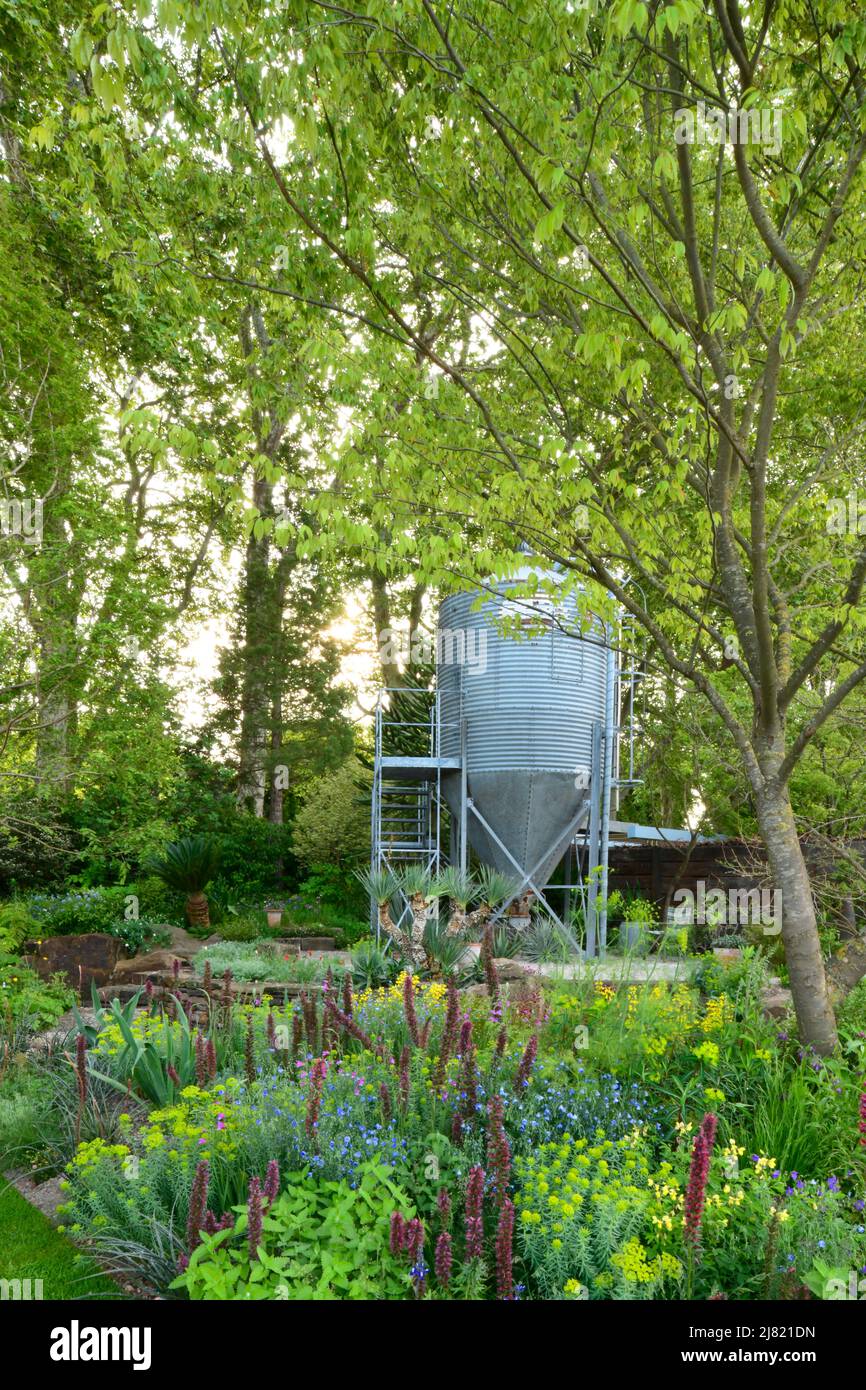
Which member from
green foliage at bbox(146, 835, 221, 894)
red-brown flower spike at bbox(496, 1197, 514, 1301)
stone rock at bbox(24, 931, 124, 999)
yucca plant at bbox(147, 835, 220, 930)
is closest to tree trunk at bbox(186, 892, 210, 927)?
yucca plant at bbox(147, 835, 220, 930)

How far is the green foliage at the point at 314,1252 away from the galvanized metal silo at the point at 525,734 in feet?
32.1

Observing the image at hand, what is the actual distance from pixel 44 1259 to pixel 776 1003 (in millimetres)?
5396

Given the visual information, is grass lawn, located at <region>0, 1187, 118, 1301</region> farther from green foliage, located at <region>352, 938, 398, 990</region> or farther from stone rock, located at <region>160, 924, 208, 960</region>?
stone rock, located at <region>160, 924, 208, 960</region>

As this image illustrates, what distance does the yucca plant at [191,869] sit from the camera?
15.6 metres

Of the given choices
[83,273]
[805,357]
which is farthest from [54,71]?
[805,357]

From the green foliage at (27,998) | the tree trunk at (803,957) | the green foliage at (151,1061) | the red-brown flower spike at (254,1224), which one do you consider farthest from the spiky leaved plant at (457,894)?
the red-brown flower spike at (254,1224)

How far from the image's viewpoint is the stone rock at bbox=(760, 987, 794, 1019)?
630cm

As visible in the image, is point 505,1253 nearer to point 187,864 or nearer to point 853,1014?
point 853,1014

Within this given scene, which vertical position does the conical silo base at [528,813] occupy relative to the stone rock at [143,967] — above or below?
above

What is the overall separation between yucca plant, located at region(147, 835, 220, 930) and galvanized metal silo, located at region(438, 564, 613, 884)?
4.79m

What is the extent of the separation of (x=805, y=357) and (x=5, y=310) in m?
8.71

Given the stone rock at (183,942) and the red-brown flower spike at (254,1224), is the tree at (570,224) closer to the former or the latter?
the red-brown flower spike at (254,1224)

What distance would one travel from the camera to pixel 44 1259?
412cm
